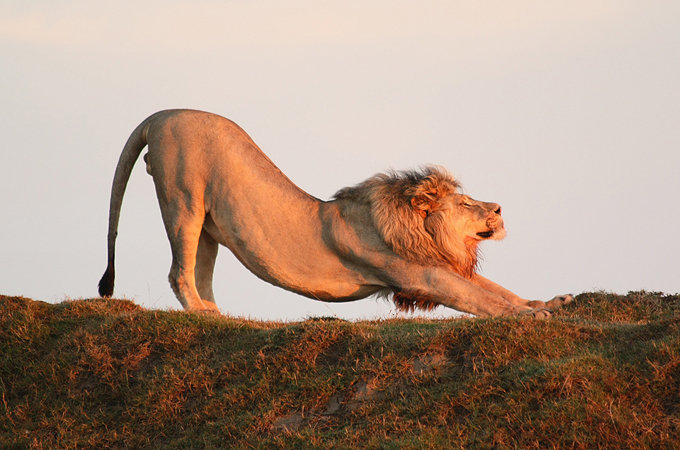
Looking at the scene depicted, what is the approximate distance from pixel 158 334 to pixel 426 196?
3251mm

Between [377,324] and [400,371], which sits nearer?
[400,371]

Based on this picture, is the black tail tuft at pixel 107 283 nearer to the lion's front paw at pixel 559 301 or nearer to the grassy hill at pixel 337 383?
the grassy hill at pixel 337 383

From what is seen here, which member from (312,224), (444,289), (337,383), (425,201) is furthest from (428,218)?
(337,383)

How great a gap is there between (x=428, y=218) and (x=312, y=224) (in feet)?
4.06

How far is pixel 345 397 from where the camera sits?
269 inches

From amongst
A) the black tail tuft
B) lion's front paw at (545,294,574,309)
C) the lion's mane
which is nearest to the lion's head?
the lion's mane

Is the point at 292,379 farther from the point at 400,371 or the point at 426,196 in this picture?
the point at 426,196

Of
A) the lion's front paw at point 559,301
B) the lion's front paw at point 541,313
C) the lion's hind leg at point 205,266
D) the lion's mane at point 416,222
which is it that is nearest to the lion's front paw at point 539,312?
the lion's front paw at point 541,313

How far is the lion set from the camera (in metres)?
9.53

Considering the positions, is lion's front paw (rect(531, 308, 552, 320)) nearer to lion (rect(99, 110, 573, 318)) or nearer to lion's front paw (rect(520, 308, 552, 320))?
lion's front paw (rect(520, 308, 552, 320))

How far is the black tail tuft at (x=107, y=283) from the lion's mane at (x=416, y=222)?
9.08ft

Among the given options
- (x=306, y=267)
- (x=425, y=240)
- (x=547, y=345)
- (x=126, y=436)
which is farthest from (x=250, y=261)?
(x=547, y=345)

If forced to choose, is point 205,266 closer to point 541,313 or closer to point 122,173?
point 122,173

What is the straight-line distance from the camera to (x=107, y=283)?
10.3 metres
